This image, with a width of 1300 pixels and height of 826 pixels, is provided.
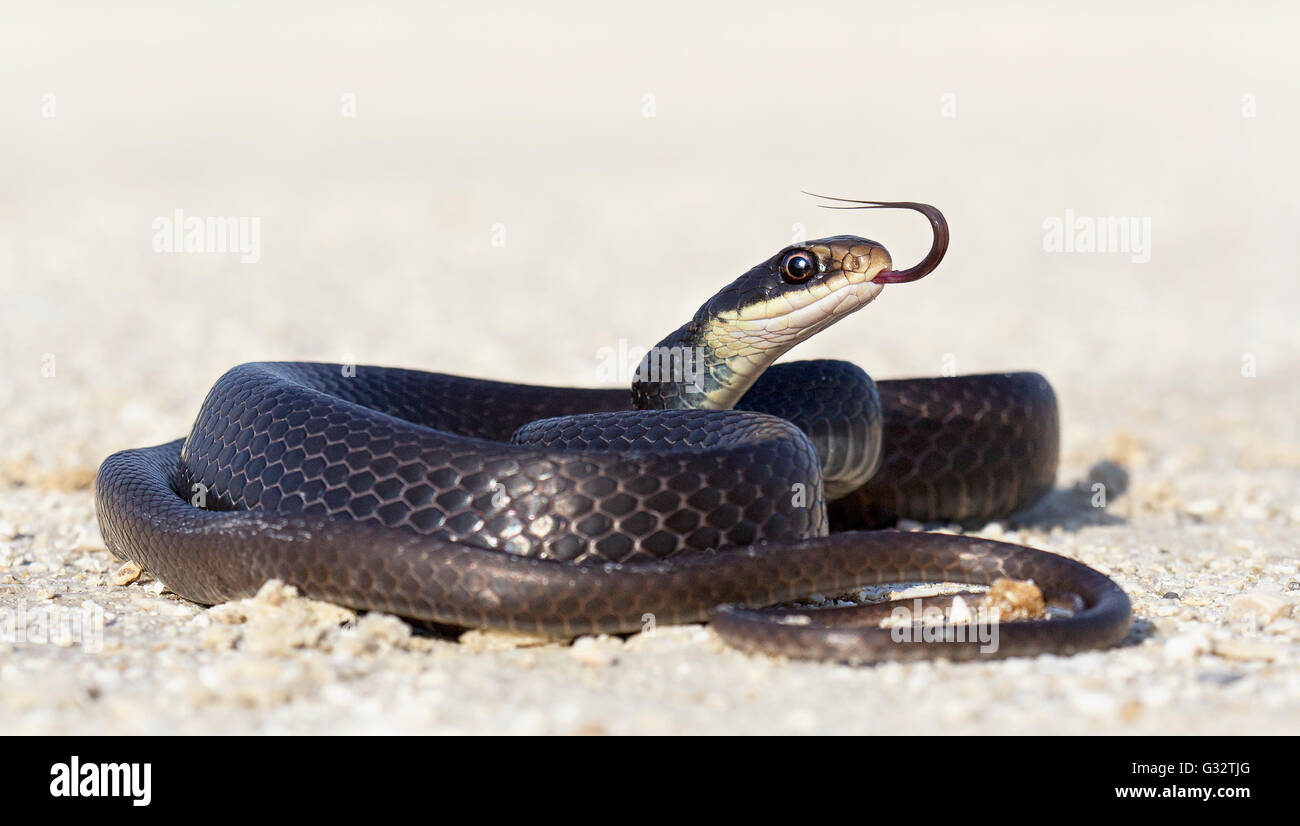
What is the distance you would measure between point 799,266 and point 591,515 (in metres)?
2.25

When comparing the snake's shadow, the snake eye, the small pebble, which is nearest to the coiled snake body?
the snake eye

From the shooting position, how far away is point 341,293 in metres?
17.3

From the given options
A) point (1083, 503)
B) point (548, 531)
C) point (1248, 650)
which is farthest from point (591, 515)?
point (1083, 503)

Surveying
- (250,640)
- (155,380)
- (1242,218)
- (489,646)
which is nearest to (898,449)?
(489,646)

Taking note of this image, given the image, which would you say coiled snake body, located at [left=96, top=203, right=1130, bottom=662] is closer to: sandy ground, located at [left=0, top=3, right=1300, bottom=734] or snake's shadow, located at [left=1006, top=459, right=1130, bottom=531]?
sandy ground, located at [left=0, top=3, right=1300, bottom=734]

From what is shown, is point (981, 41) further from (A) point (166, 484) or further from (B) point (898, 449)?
(A) point (166, 484)

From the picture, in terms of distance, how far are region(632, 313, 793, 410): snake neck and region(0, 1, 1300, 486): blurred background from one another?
1.81 m

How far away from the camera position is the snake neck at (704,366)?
7.27 m

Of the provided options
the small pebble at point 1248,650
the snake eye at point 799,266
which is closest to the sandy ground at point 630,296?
the small pebble at point 1248,650

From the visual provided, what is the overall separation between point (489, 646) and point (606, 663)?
0.59 meters

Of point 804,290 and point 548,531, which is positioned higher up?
point 804,290

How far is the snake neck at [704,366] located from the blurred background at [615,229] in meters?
1.81

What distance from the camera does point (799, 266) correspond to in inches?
275

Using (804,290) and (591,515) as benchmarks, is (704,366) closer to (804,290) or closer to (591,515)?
(804,290)
